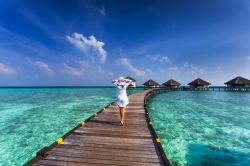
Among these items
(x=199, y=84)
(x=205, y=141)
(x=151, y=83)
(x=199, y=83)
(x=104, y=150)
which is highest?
(x=151, y=83)

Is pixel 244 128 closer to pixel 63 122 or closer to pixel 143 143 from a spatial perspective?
pixel 143 143

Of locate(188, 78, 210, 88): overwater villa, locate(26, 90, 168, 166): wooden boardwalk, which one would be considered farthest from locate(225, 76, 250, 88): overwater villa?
locate(26, 90, 168, 166): wooden boardwalk

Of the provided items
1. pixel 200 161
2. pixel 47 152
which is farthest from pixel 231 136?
pixel 47 152

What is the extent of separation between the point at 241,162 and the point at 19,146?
961 cm

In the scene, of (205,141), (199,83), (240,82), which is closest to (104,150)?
(205,141)

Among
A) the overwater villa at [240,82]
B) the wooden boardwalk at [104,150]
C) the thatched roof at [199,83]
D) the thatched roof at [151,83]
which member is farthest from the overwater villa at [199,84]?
the wooden boardwalk at [104,150]

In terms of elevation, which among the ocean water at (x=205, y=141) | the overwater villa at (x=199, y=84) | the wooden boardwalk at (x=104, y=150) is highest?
the overwater villa at (x=199, y=84)

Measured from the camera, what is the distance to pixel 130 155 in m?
3.33

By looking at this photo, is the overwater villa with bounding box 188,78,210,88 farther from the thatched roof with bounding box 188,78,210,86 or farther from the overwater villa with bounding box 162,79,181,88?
the overwater villa with bounding box 162,79,181,88

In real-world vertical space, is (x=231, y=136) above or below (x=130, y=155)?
below

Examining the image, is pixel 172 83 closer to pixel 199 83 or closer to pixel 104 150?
pixel 199 83

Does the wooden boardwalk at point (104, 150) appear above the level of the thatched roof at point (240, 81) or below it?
below

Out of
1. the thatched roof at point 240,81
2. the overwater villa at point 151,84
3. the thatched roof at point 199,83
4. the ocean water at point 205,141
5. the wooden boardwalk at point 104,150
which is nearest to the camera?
the wooden boardwalk at point 104,150

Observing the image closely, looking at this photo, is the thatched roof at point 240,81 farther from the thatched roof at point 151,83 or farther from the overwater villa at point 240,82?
the thatched roof at point 151,83
